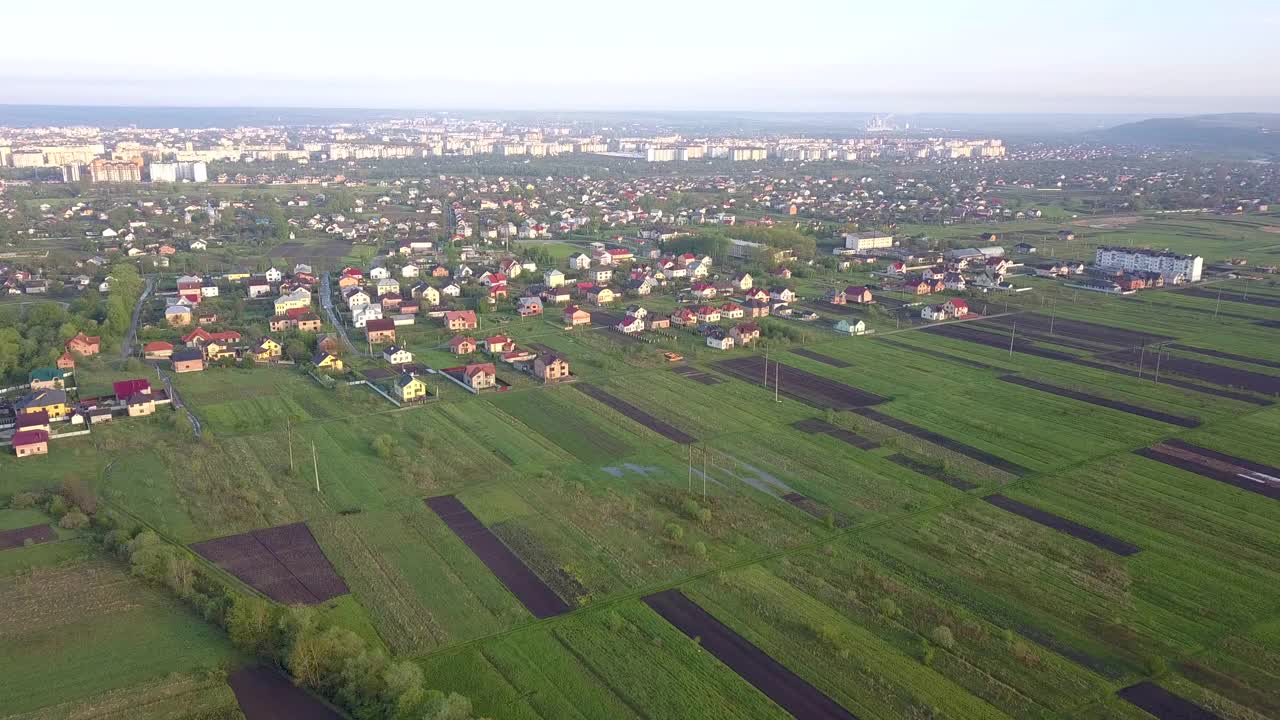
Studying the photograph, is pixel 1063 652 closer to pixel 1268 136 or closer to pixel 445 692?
pixel 445 692

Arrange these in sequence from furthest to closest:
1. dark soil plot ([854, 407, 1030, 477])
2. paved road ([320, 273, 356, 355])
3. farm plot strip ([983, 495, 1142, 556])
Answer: paved road ([320, 273, 356, 355]) → dark soil plot ([854, 407, 1030, 477]) → farm plot strip ([983, 495, 1142, 556])

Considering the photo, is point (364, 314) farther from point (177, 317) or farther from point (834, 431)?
point (834, 431)

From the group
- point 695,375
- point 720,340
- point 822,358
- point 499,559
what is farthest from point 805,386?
point 499,559

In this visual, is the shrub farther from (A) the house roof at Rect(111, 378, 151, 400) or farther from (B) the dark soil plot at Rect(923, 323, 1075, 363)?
(A) the house roof at Rect(111, 378, 151, 400)

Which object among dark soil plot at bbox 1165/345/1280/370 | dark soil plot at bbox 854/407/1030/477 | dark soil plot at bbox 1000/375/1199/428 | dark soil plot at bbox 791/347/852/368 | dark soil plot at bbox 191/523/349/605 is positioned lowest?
dark soil plot at bbox 191/523/349/605

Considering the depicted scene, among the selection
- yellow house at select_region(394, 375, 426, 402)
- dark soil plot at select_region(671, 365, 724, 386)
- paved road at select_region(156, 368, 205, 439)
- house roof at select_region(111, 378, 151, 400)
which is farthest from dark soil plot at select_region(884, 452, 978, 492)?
house roof at select_region(111, 378, 151, 400)

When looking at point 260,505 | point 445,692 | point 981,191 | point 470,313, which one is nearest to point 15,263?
point 470,313

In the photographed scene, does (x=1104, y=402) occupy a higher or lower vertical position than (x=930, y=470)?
Answer: higher
